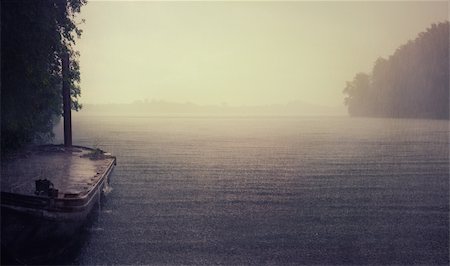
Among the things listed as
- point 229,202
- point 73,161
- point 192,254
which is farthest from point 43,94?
point 192,254

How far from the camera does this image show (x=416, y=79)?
14550 centimetres

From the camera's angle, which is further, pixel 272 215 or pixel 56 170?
pixel 272 215

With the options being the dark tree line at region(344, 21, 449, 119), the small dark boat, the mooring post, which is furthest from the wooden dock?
the dark tree line at region(344, 21, 449, 119)

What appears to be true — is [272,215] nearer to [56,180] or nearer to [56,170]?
[56,180]

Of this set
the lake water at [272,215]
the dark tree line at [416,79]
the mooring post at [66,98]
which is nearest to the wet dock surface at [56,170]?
the mooring post at [66,98]

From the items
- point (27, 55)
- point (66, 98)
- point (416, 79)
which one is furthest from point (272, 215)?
point (416, 79)

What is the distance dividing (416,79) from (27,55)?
494 feet

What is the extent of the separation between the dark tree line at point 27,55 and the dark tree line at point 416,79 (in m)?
136

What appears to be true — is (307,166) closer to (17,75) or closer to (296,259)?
(296,259)

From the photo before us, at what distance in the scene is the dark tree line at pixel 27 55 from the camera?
18.0 meters

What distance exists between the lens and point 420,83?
14400 cm

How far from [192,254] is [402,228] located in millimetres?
9941

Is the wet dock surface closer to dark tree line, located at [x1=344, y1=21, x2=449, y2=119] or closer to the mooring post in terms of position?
the mooring post

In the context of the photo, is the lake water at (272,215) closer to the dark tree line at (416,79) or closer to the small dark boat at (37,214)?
the small dark boat at (37,214)
